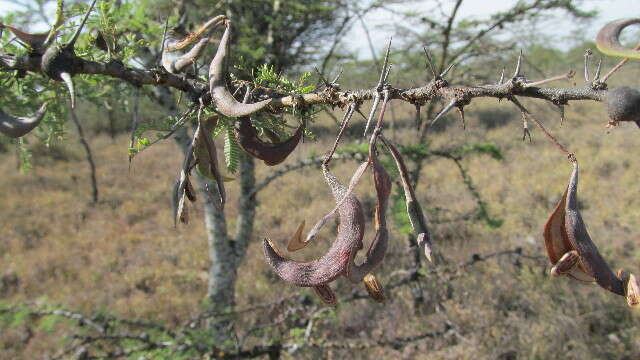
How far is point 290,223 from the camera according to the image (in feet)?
33.8

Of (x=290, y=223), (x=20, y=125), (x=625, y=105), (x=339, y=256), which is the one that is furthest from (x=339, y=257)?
(x=290, y=223)

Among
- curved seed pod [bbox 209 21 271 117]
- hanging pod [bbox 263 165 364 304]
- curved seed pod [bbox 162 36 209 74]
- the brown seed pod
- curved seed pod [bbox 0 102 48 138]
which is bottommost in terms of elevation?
hanging pod [bbox 263 165 364 304]

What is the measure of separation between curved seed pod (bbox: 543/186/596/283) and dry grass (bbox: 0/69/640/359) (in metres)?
2.97

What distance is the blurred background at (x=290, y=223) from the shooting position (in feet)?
6.47

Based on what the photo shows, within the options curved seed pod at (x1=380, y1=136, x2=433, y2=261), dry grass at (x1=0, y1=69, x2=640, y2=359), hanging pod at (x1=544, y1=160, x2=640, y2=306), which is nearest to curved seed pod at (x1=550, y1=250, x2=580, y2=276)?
hanging pod at (x1=544, y1=160, x2=640, y2=306)

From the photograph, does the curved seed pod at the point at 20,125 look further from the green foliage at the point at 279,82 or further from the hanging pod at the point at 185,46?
the green foliage at the point at 279,82

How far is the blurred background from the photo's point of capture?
6.47 ft

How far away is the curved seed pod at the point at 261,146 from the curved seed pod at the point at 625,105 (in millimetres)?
450

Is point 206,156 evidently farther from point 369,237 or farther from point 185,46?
point 369,237

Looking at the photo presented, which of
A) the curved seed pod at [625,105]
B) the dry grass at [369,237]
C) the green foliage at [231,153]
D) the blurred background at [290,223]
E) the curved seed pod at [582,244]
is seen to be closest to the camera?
the curved seed pod at [625,105]

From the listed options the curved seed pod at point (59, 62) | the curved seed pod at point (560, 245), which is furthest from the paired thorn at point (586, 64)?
the curved seed pod at point (59, 62)

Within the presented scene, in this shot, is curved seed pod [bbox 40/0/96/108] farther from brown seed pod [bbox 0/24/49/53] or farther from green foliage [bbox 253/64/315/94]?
green foliage [bbox 253/64/315/94]

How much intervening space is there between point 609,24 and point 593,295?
6181 mm

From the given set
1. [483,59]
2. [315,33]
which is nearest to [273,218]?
[315,33]
